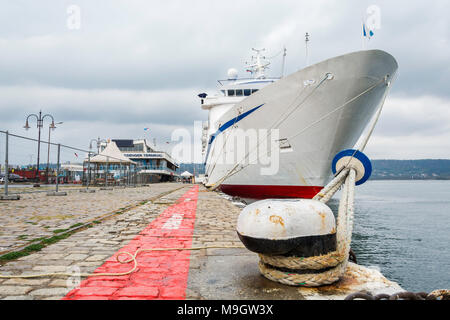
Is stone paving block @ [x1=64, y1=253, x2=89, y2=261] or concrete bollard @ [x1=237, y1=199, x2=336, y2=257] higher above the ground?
concrete bollard @ [x1=237, y1=199, x2=336, y2=257]

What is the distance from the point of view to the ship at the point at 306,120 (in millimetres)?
9273

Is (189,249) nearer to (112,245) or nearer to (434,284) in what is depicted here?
(112,245)

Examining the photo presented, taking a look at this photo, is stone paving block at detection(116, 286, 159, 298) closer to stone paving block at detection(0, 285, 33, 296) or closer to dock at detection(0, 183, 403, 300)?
dock at detection(0, 183, 403, 300)

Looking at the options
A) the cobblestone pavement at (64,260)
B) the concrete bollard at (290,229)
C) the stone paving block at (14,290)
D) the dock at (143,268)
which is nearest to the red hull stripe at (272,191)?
the dock at (143,268)

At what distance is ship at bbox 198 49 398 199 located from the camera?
30.4ft

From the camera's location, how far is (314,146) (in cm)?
1027

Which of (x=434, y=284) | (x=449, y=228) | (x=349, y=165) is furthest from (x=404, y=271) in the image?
(x=449, y=228)

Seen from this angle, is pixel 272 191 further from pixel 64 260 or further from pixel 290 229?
pixel 290 229

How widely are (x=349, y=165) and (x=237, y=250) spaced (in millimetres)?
1699

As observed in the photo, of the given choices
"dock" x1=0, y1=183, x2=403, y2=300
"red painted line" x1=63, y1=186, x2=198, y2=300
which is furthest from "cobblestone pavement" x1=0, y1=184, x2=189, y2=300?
"red painted line" x1=63, y1=186, x2=198, y2=300

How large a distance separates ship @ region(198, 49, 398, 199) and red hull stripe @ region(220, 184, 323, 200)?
36 millimetres

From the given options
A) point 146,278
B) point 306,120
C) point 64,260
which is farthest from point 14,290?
point 306,120

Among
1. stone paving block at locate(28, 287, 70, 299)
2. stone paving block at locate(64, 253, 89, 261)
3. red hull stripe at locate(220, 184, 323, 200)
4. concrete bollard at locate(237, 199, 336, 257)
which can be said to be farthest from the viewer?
red hull stripe at locate(220, 184, 323, 200)

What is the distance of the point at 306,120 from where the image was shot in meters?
10.1
